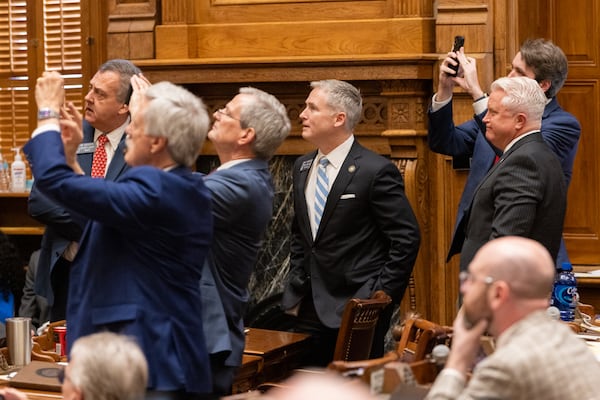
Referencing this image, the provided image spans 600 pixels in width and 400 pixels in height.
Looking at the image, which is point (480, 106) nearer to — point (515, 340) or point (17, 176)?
point (515, 340)

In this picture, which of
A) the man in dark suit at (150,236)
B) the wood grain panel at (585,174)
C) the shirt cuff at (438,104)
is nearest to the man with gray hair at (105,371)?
the man in dark suit at (150,236)

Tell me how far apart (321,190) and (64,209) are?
4.13 ft

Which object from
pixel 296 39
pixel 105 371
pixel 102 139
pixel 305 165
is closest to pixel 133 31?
pixel 296 39

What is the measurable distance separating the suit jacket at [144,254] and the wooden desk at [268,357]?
115 cm

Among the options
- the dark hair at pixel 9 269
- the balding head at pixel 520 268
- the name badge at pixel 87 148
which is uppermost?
the name badge at pixel 87 148

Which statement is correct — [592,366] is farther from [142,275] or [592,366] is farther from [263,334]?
[263,334]

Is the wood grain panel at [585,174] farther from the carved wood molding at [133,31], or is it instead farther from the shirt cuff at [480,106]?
the carved wood molding at [133,31]

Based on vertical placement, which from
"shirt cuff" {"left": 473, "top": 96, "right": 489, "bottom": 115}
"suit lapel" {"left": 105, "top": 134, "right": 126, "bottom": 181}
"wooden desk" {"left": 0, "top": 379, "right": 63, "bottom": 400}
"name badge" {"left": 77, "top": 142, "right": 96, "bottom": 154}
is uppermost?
"shirt cuff" {"left": 473, "top": 96, "right": 489, "bottom": 115}

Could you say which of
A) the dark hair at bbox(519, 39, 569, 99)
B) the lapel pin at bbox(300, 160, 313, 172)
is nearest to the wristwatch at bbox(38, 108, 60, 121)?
the lapel pin at bbox(300, 160, 313, 172)

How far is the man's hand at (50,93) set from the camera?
11.2 ft

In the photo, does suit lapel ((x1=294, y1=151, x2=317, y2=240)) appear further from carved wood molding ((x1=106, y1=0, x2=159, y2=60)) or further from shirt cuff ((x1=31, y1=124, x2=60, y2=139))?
shirt cuff ((x1=31, y1=124, x2=60, y2=139))

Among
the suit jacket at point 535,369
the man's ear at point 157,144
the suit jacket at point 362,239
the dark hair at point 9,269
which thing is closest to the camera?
the suit jacket at point 535,369

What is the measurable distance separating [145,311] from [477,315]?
37.7 inches

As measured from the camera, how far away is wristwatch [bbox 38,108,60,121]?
3371 millimetres
